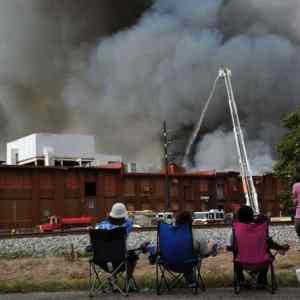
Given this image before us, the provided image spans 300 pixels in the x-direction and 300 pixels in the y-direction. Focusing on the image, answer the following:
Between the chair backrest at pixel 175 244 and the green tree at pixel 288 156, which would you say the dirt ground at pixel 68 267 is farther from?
the green tree at pixel 288 156

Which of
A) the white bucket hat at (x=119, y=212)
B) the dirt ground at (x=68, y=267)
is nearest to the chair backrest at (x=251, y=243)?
the white bucket hat at (x=119, y=212)

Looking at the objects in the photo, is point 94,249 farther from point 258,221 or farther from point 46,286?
point 258,221

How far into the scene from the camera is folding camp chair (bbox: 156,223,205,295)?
880 centimetres

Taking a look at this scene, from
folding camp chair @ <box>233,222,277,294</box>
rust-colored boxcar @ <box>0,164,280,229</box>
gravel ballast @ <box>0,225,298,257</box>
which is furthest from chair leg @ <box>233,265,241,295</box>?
rust-colored boxcar @ <box>0,164,280,229</box>

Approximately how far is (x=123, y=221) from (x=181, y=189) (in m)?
71.0

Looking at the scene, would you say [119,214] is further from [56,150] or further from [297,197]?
[56,150]

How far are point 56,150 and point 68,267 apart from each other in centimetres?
6649

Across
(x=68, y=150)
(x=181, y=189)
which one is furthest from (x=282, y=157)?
(x=68, y=150)

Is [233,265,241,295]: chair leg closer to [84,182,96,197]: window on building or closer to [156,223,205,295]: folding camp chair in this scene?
[156,223,205,295]: folding camp chair

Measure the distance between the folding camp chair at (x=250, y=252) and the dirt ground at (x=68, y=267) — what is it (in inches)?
148

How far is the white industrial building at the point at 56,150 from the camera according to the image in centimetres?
8112

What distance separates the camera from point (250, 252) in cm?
861

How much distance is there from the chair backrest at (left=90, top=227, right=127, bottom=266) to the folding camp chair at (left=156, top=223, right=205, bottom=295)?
0.54 m

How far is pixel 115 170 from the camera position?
247 ft
